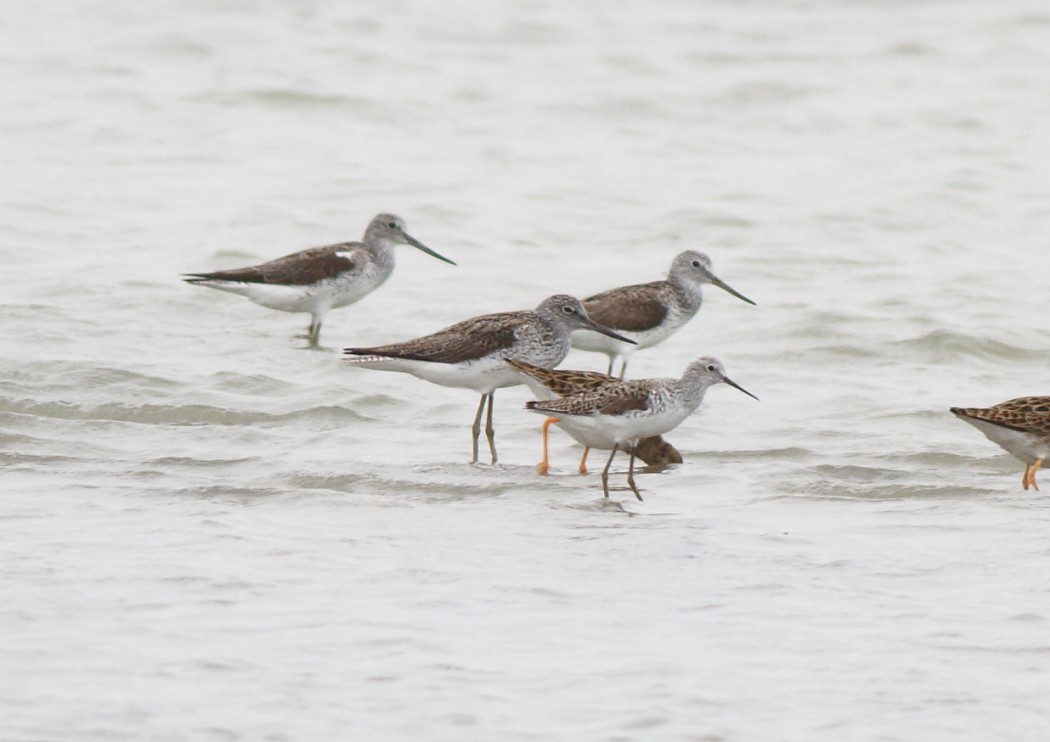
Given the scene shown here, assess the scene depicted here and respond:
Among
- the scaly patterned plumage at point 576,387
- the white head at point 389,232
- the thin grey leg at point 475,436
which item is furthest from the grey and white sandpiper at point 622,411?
the white head at point 389,232

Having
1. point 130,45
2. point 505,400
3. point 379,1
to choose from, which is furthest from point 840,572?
point 379,1

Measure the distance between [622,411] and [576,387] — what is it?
0.70 meters

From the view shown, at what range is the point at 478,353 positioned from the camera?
1140 centimetres

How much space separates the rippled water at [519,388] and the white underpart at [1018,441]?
0.26m

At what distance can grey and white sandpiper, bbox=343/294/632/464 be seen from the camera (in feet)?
37.3

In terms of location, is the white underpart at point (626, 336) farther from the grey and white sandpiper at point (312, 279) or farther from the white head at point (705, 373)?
the grey and white sandpiper at point (312, 279)

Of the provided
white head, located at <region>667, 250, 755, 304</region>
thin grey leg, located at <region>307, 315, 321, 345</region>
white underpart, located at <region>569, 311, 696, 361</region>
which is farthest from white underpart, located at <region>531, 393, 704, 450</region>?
thin grey leg, located at <region>307, 315, 321, 345</region>

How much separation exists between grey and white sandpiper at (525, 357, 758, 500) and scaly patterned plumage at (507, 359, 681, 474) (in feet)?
0.88

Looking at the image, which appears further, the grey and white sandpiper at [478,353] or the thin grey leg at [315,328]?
the thin grey leg at [315,328]

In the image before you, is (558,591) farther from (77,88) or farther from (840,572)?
(77,88)

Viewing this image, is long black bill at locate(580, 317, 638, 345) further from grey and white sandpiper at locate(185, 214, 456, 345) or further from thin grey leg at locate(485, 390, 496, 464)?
grey and white sandpiper at locate(185, 214, 456, 345)

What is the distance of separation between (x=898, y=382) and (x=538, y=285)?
4.10 metres

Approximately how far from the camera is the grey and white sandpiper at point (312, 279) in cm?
1462

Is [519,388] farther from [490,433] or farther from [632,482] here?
[632,482]
